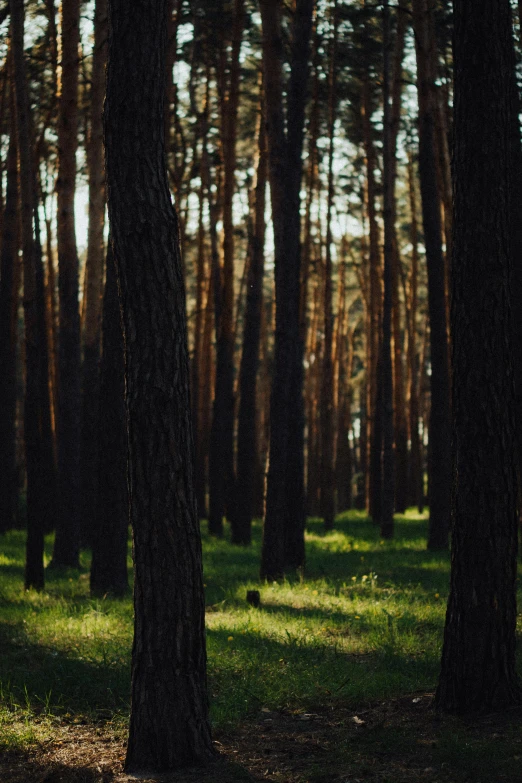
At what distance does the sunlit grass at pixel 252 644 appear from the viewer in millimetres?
5742

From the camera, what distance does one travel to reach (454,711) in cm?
501

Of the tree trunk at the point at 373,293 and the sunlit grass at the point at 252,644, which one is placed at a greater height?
the tree trunk at the point at 373,293

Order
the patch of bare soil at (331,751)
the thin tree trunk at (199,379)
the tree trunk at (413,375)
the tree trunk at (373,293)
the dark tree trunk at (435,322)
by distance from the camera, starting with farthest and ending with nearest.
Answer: the tree trunk at (413,375) → the thin tree trunk at (199,379) → the tree trunk at (373,293) → the dark tree trunk at (435,322) → the patch of bare soil at (331,751)

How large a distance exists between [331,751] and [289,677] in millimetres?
1358

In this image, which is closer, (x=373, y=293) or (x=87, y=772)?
(x=87, y=772)

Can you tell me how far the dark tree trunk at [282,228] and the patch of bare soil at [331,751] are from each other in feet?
15.5

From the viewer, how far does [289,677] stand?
608 cm

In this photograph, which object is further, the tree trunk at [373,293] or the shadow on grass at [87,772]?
the tree trunk at [373,293]

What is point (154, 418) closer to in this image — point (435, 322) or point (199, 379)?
point (435, 322)

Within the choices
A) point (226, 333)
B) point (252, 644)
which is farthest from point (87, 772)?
point (226, 333)

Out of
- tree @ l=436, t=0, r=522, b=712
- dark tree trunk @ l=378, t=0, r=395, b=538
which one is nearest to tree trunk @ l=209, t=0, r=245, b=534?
dark tree trunk @ l=378, t=0, r=395, b=538

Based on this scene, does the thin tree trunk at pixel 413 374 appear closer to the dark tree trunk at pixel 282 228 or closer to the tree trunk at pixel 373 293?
the tree trunk at pixel 373 293

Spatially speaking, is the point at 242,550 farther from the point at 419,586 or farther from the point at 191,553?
the point at 191,553

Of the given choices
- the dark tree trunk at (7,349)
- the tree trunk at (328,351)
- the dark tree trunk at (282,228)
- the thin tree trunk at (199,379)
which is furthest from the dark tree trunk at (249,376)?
the dark tree trunk at (7,349)
